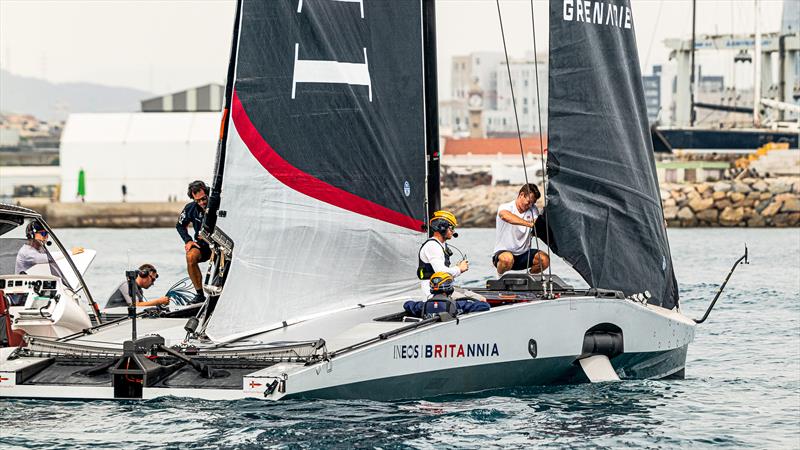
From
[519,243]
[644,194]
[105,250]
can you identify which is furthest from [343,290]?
[105,250]

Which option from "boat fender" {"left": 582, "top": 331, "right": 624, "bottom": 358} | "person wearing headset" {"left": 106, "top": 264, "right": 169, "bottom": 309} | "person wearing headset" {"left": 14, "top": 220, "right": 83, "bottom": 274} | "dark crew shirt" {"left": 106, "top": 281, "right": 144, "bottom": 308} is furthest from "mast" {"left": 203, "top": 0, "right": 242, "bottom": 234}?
"dark crew shirt" {"left": 106, "top": 281, "right": 144, "bottom": 308}

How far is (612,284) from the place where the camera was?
13.5 meters

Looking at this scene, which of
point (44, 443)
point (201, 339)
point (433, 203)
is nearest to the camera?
point (44, 443)

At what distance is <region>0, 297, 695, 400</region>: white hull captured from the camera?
10344 millimetres

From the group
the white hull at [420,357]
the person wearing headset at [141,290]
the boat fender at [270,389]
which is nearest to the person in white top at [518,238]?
the white hull at [420,357]

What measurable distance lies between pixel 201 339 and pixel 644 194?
500 centimetres

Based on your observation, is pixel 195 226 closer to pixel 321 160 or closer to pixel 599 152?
pixel 321 160

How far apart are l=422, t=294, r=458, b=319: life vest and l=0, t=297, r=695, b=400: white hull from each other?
0.21m

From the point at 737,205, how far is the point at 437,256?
50853mm

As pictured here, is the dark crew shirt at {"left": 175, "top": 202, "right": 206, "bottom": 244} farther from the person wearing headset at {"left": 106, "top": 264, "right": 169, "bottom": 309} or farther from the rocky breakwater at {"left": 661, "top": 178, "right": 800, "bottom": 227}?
the rocky breakwater at {"left": 661, "top": 178, "right": 800, "bottom": 227}

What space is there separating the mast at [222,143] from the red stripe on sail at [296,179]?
86 millimetres

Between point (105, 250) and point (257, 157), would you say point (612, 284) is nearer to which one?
point (257, 157)

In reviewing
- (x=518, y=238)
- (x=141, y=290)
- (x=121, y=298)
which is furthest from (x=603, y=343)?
(x=121, y=298)

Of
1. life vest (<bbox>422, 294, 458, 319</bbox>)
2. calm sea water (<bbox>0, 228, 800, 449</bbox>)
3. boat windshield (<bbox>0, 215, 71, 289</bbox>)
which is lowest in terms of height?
calm sea water (<bbox>0, 228, 800, 449</bbox>)
